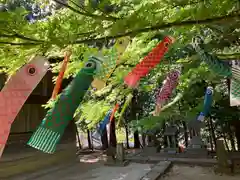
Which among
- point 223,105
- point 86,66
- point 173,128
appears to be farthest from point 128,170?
point 86,66

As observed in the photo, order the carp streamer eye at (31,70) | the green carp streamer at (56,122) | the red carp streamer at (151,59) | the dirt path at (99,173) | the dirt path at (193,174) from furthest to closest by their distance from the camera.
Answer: the dirt path at (99,173)
the dirt path at (193,174)
the red carp streamer at (151,59)
the carp streamer eye at (31,70)
the green carp streamer at (56,122)

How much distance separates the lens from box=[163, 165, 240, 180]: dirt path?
7.53 m

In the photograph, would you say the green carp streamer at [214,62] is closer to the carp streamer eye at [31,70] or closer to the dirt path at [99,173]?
the carp streamer eye at [31,70]

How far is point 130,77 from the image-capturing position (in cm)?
310

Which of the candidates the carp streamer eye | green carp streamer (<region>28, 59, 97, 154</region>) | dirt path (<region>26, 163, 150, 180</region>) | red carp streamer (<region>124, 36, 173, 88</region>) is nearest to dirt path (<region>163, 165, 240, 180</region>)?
dirt path (<region>26, 163, 150, 180</region>)

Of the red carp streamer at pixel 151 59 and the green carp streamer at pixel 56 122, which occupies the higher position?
the red carp streamer at pixel 151 59

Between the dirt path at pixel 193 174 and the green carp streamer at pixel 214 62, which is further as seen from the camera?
the dirt path at pixel 193 174

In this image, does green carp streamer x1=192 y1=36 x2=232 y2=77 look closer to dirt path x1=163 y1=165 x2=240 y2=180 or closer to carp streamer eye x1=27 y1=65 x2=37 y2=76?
carp streamer eye x1=27 y1=65 x2=37 y2=76

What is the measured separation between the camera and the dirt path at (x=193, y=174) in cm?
753

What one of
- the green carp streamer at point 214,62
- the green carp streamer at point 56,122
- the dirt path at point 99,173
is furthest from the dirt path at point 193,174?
the green carp streamer at point 56,122

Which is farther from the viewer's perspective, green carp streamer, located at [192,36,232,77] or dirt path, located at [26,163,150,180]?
dirt path, located at [26,163,150,180]

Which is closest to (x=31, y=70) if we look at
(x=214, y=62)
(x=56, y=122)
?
(x=56, y=122)

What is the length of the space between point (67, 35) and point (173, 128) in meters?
10.9

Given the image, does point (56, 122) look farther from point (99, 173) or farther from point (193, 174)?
point (99, 173)
